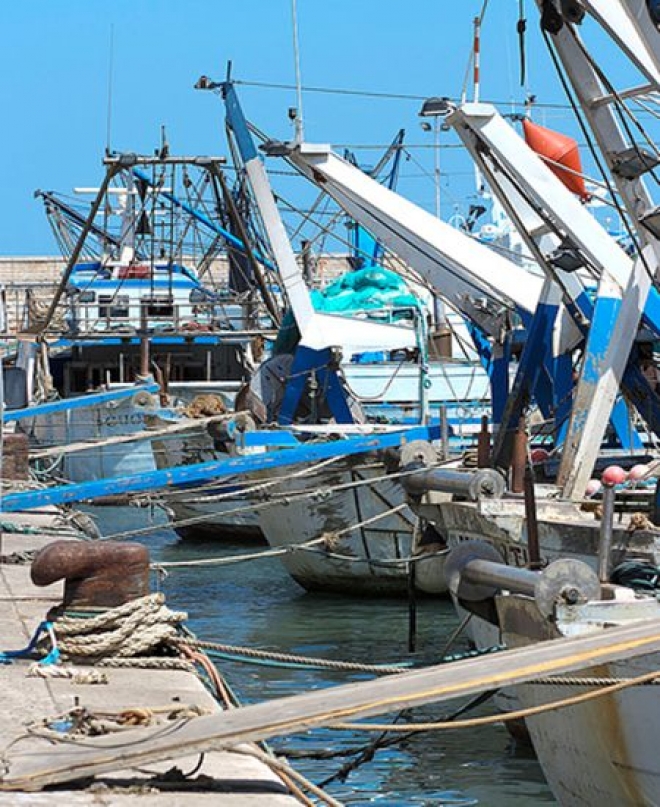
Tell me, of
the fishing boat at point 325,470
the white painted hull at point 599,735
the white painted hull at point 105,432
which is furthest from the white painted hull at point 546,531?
the white painted hull at point 105,432

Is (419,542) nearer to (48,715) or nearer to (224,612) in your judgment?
(224,612)

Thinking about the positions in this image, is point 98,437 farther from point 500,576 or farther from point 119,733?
point 119,733

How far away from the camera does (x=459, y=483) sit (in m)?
11.8

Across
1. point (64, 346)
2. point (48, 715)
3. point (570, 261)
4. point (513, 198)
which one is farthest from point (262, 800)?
point (64, 346)

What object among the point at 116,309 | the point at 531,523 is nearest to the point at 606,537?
the point at 531,523

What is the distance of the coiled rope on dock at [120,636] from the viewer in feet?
25.6

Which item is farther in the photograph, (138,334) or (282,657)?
(138,334)

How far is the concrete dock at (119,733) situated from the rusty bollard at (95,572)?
410mm


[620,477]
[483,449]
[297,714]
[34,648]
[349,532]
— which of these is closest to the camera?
[297,714]

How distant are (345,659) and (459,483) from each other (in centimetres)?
337

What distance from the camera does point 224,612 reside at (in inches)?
705

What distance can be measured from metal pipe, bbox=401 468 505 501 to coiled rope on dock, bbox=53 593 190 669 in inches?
143

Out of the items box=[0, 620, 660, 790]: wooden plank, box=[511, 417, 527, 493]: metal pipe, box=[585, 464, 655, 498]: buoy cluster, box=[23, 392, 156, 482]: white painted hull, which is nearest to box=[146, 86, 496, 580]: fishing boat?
box=[511, 417, 527, 493]: metal pipe

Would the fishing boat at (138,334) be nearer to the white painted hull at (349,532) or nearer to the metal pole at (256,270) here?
the metal pole at (256,270)
